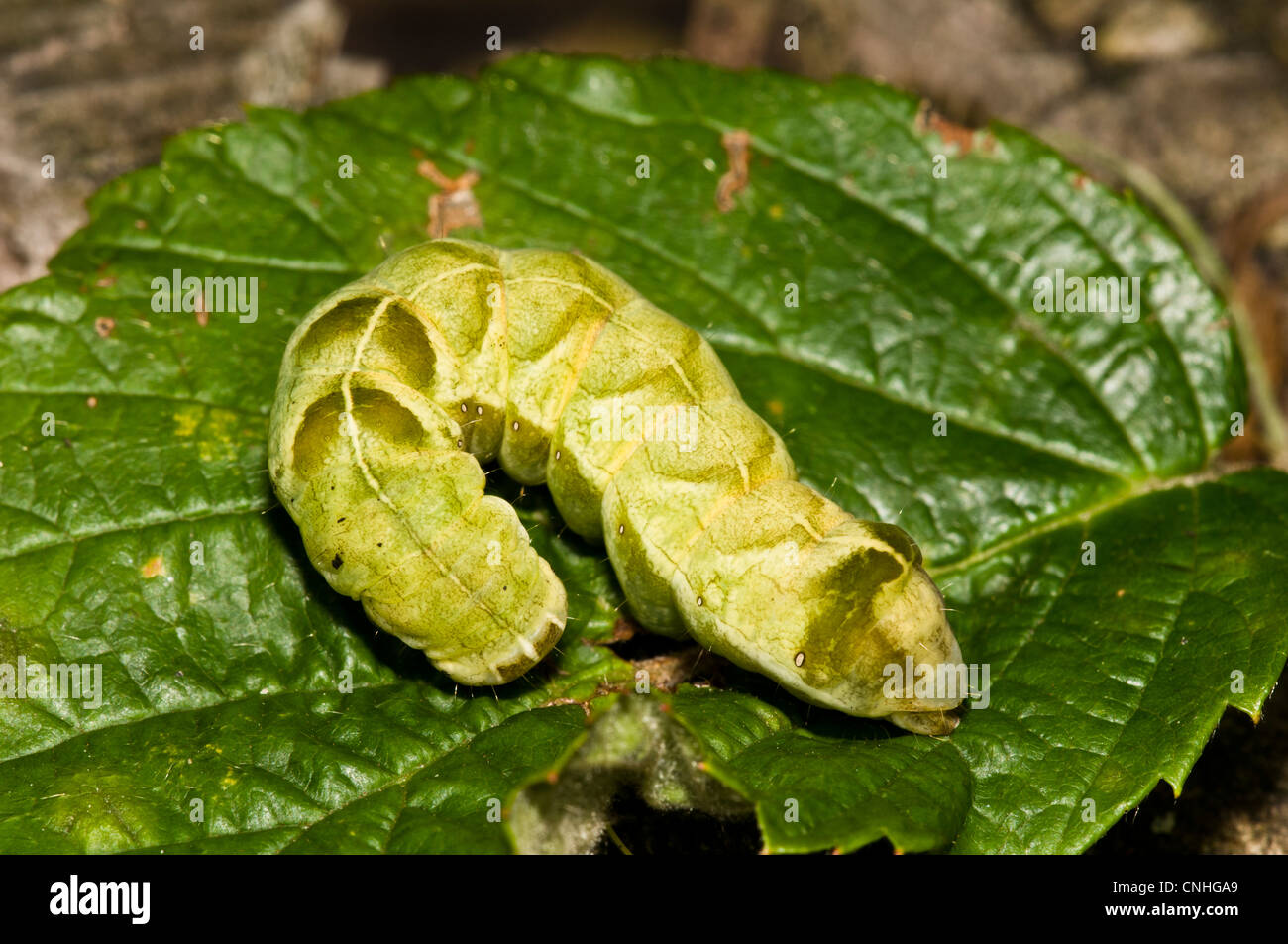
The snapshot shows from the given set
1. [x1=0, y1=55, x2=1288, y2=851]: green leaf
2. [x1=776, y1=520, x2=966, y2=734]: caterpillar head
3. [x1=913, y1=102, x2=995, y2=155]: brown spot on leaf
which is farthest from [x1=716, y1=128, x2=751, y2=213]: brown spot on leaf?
[x1=776, y1=520, x2=966, y2=734]: caterpillar head

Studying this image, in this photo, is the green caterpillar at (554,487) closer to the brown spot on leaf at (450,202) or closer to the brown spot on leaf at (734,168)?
the brown spot on leaf at (450,202)

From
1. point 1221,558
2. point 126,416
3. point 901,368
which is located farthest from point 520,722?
point 1221,558

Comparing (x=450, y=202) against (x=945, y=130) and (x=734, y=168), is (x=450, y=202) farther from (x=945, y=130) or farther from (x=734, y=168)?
(x=945, y=130)

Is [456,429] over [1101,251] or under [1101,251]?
under

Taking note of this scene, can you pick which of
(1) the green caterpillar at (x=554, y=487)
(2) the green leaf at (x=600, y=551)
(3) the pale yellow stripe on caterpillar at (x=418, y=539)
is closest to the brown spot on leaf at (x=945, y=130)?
(2) the green leaf at (x=600, y=551)

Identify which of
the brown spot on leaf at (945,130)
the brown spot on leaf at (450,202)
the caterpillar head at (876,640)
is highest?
the brown spot on leaf at (945,130)

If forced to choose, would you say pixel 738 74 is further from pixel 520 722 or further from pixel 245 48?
pixel 245 48
